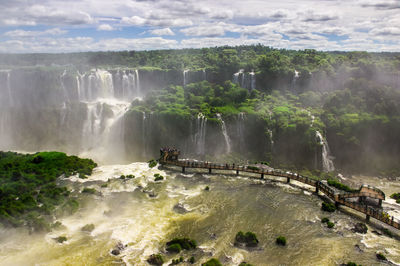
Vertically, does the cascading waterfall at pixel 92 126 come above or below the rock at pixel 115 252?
above

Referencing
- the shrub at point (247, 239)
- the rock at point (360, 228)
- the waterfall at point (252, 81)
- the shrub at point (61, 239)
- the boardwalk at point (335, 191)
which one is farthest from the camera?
the waterfall at point (252, 81)

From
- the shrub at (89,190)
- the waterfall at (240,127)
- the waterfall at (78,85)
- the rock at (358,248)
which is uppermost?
the waterfall at (78,85)

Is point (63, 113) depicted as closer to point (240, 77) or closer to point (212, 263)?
point (240, 77)

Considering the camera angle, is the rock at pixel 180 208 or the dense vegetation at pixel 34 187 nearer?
the dense vegetation at pixel 34 187

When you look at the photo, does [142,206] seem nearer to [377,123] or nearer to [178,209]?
[178,209]

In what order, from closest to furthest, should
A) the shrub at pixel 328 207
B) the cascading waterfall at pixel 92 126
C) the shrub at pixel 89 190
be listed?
the shrub at pixel 328 207, the shrub at pixel 89 190, the cascading waterfall at pixel 92 126

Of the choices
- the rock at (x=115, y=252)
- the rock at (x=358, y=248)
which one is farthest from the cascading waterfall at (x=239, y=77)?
the rock at (x=115, y=252)

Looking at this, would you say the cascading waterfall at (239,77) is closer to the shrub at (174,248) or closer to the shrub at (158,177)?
the shrub at (158,177)
